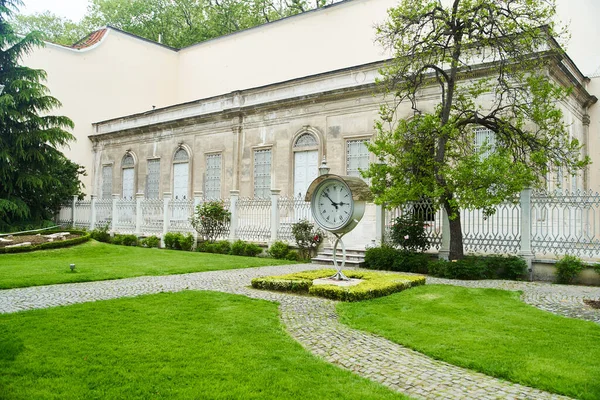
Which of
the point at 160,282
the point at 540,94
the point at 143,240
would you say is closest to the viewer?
the point at 160,282

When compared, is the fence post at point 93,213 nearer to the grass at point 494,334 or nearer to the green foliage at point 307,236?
the green foliage at point 307,236

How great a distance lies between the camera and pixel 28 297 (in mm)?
6852

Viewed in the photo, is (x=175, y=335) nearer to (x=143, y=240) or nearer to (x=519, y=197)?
(x=519, y=197)

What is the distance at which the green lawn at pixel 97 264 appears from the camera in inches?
348

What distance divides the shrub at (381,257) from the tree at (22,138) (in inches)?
495

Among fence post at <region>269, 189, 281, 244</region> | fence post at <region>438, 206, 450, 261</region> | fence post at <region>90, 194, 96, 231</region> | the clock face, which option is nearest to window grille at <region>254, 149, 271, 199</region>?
fence post at <region>269, 189, 281, 244</region>

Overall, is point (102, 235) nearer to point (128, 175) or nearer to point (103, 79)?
point (128, 175)

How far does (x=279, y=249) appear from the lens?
13406mm

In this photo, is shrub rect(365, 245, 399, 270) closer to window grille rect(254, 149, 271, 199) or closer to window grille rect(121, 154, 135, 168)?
window grille rect(254, 149, 271, 199)

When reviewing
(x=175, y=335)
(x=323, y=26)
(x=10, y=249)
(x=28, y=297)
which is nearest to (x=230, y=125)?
(x=323, y=26)

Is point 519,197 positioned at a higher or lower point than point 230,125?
lower

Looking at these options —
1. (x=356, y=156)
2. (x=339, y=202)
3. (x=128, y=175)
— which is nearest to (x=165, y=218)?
(x=356, y=156)

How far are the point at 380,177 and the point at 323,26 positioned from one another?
557 inches

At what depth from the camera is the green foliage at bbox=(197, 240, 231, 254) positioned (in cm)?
1466
